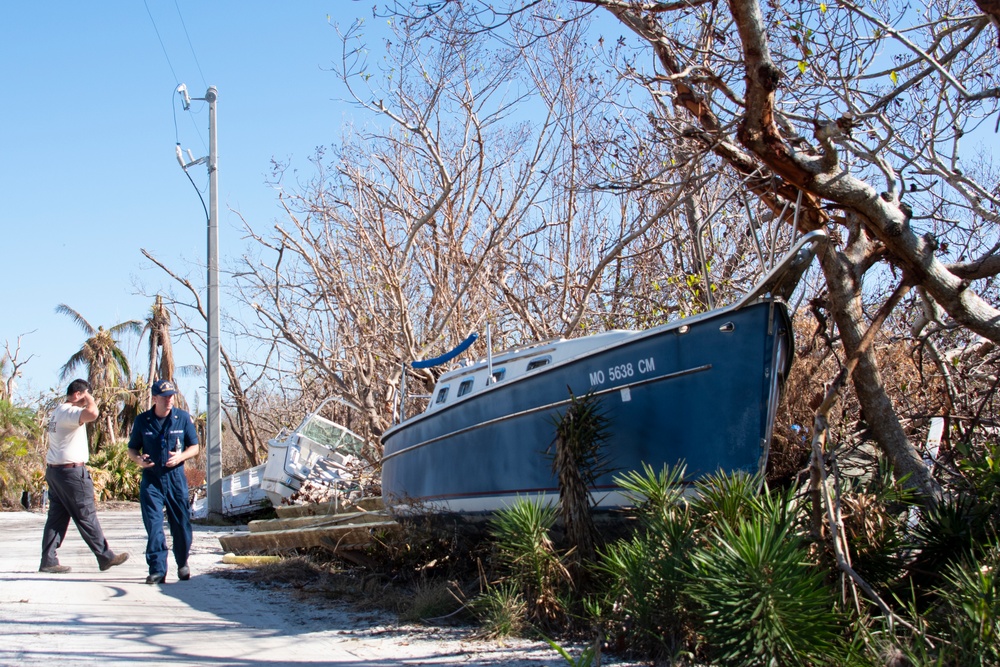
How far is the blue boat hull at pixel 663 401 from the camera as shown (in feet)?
22.0

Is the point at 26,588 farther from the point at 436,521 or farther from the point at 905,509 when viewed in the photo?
the point at 905,509

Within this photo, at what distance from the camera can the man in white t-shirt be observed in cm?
862

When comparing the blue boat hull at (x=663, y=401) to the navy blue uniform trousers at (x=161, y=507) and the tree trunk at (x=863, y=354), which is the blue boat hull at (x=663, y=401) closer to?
the tree trunk at (x=863, y=354)

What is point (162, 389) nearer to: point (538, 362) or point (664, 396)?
point (538, 362)

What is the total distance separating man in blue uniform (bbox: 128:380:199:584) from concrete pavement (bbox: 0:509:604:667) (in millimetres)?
420

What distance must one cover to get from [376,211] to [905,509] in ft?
47.3

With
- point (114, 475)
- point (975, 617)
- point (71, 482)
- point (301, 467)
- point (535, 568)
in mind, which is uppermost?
point (114, 475)

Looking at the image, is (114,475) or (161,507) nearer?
(161,507)

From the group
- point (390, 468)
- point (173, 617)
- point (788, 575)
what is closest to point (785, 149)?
point (788, 575)

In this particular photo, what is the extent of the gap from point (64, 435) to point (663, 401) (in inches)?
229

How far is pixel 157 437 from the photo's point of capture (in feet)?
26.6

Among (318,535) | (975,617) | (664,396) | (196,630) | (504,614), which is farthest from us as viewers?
(318,535)

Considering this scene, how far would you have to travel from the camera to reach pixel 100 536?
8781 mm

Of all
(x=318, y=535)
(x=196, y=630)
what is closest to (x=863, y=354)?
(x=196, y=630)
